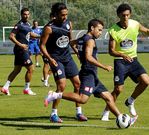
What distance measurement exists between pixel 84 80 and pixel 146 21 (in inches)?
1739

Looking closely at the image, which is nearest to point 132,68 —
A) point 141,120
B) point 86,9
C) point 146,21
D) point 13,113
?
point 141,120

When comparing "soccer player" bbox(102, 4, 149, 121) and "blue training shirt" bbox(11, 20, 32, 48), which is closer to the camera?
"soccer player" bbox(102, 4, 149, 121)

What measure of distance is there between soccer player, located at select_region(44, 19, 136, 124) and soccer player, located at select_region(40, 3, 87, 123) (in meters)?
0.65

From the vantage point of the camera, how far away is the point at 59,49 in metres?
11.6

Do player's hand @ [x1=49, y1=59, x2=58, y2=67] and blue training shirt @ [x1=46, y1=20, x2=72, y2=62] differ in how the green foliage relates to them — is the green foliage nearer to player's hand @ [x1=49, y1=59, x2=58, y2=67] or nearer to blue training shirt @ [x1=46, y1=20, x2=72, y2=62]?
blue training shirt @ [x1=46, y1=20, x2=72, y2=62]

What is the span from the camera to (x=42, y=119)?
38.7ft

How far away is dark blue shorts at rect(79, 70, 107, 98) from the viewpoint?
34.9 ft

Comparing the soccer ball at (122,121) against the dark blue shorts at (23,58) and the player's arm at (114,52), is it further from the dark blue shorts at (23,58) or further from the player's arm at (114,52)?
the dark blue shorts at (23,58)

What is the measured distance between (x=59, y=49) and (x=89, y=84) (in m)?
1.26

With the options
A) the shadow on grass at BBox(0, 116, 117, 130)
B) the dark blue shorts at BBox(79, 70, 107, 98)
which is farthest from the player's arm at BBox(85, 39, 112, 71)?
the shadow on grass at BBox(0, 116, 117, 130)

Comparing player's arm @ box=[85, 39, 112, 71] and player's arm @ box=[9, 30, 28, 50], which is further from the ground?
player's arm @ box=[85, 39, 112, 71]

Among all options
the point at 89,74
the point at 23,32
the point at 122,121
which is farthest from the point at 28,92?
the point at 122,121

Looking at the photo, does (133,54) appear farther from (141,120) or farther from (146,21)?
(146,21)

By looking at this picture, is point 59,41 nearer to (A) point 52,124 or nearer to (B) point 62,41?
(B) point 62,41
